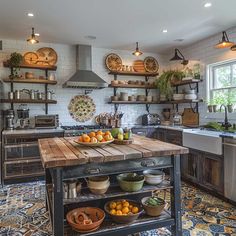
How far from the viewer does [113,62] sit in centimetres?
527

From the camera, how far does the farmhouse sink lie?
3126mm

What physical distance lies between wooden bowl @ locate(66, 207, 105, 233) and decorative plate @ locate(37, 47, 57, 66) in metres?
3.46

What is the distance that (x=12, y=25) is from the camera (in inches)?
147

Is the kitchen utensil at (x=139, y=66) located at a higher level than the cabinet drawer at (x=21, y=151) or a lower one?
higher

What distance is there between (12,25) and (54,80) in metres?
1.28

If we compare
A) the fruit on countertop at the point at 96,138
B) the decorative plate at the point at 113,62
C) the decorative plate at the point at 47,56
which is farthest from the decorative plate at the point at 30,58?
the fruit on countertop at the point at 96,138

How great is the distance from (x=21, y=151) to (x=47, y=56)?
2.10m

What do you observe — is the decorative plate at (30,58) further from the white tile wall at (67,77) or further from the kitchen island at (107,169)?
the kitchen island at (107,169)

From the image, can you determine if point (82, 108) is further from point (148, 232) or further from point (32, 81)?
point (148, 232)

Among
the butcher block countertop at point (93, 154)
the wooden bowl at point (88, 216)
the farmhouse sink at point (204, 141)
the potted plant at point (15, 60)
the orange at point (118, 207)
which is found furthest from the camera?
the potted plant at point (15, 60)

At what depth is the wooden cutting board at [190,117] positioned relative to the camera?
15.5 ft

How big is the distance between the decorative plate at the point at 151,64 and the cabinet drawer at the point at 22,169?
134 inches

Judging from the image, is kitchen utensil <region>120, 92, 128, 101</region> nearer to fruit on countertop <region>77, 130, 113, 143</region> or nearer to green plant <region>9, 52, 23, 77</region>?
green plant <region>9, 52, 23, 77</region>

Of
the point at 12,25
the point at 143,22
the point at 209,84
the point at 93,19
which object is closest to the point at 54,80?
the point at 12,25
